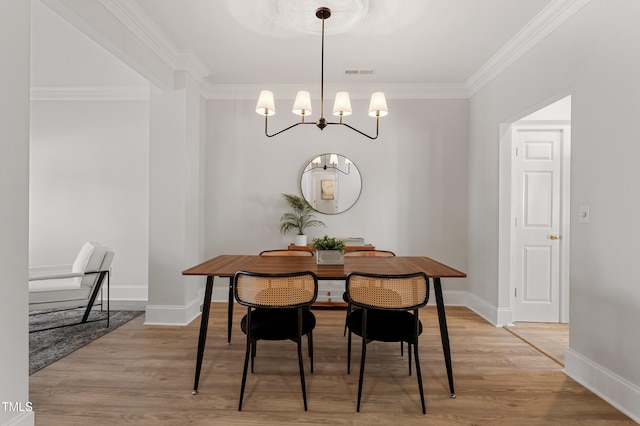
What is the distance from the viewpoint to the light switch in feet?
7.22

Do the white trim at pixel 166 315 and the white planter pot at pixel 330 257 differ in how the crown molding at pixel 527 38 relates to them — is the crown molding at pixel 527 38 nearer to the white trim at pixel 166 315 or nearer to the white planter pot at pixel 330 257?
the white planter pot at pixel 330 257

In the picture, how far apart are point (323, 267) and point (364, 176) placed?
2107mm

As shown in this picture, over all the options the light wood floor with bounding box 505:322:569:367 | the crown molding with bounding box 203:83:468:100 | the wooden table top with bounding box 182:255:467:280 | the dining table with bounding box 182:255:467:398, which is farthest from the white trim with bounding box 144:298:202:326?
the light wood floor with bounding box 505:322:569:367

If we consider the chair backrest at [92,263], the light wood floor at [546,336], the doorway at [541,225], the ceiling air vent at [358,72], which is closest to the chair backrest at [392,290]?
the light wood floor at [546,336]

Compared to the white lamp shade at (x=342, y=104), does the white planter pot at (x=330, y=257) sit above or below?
below

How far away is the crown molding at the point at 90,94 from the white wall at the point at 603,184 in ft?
14.8

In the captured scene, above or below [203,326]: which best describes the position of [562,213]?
above

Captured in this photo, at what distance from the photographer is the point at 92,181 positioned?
4258 mm

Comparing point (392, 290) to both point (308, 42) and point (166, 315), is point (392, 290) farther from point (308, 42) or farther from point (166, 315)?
point (166, 315)

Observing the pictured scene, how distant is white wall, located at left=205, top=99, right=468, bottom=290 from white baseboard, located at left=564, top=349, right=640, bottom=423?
70.2 inches

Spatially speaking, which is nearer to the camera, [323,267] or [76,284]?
[323,267]

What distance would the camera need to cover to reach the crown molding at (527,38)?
240 centimetres

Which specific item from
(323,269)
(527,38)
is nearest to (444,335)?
(323,269)

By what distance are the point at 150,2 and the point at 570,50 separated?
3.18 metres
